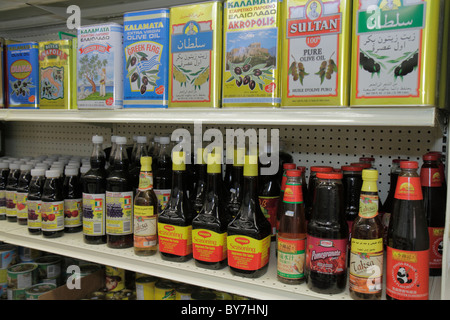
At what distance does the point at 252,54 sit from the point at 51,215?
3.81ft

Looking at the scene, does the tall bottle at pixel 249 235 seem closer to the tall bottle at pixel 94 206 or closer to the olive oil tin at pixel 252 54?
the olive oil tin at pixel 252 54

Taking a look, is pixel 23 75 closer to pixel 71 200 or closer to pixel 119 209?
pixel 71 200

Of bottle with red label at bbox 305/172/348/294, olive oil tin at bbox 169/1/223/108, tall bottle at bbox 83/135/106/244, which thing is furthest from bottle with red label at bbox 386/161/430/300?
tall bottle at bbox 83/135/106/244

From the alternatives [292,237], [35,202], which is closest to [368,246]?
[292,237]

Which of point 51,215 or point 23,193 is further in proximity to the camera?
point 23,193

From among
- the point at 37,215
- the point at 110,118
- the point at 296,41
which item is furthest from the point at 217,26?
the point at 37,215

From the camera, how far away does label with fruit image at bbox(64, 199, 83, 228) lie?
170 centimetres

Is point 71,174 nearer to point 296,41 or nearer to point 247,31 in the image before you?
point 247,31

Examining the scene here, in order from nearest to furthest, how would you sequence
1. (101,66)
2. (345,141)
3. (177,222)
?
(177,222)
(101,66)
(345,141)

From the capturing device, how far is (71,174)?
5.61 ft

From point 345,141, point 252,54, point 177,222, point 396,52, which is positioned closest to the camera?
point 396,52

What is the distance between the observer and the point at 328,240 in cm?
108

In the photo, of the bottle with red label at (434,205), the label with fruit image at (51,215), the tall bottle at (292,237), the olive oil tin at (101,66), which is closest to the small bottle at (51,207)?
the label with fruit image at (51,215)
